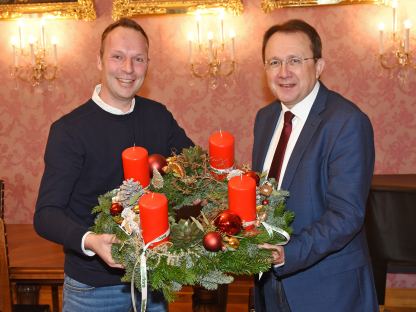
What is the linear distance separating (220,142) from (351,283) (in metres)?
0.66

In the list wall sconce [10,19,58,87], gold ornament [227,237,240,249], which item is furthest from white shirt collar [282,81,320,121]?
wall sconce [10,19,58,87]

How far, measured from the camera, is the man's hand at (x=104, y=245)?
159 centimetres

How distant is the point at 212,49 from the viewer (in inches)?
156

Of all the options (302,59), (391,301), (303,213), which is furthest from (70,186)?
(391,301)

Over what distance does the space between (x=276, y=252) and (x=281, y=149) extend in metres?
0.49

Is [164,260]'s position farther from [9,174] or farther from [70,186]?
[9,174]

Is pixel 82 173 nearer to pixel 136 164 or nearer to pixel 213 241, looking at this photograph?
pixel 136 164

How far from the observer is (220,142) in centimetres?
177

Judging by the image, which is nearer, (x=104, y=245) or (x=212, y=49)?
(x=104, y=245)

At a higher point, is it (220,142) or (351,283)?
(220,142)

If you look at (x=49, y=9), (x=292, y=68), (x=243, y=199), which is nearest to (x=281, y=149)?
(x=292, y=68)

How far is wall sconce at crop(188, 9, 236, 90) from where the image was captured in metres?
3.93

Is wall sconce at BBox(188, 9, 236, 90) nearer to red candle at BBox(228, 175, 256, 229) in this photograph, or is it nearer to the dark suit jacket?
the dark suit jacket

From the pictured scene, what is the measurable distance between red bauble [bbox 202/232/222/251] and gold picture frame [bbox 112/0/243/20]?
2.73 meters
